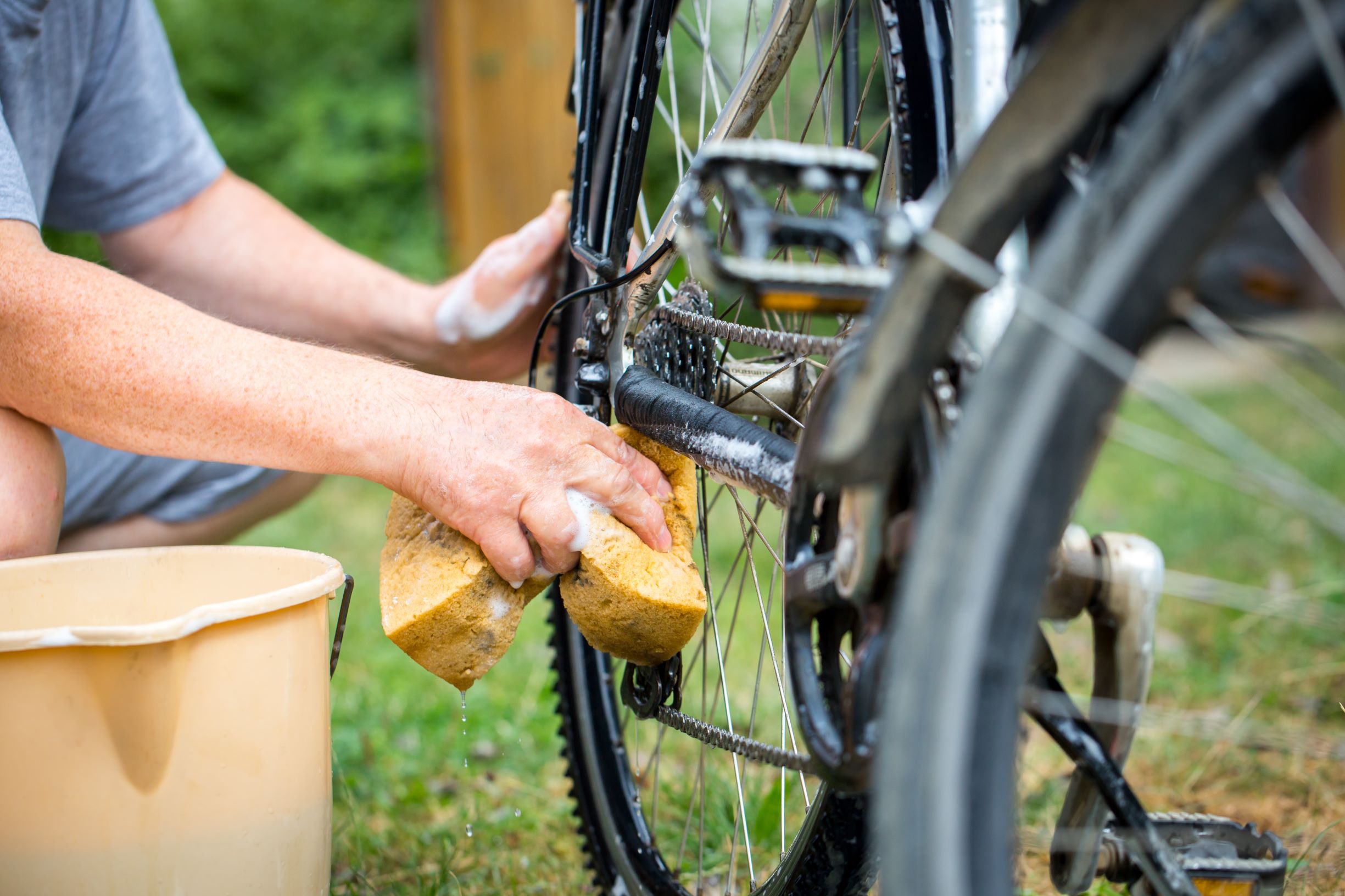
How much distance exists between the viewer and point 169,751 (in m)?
0.80

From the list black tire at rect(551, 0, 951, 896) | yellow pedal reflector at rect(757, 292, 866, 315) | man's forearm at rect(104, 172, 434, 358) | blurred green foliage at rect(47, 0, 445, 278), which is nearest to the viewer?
yellow pedal reflector at rect(757, 292, 866, 315)

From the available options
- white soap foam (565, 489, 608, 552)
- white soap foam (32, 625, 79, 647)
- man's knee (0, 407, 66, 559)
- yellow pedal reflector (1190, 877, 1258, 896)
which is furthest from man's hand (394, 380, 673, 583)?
yellow pedal reflector (1190, 877, 1258, 896)

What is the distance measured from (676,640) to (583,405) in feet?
1.14

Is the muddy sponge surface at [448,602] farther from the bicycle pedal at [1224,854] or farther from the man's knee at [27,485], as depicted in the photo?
the bicycle pedal at [1224,854]

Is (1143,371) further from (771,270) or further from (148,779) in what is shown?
(148,779)

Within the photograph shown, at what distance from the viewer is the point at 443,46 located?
4.14m

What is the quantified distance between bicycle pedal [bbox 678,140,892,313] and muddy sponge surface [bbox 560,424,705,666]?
37 centimetres

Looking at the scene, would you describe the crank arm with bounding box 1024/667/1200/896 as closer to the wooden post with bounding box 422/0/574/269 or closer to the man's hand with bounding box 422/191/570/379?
the man's hand with bounding box 422/191/570/379

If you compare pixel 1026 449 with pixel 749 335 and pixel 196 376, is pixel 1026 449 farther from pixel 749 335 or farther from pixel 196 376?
pixel 196 376

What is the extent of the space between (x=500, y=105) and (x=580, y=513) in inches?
133

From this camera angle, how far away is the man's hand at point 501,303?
1.33 meters

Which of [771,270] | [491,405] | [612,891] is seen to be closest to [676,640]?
[491,405]

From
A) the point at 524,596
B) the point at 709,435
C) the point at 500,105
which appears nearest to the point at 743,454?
the point at 709,435

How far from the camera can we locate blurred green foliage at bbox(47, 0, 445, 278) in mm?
4465
